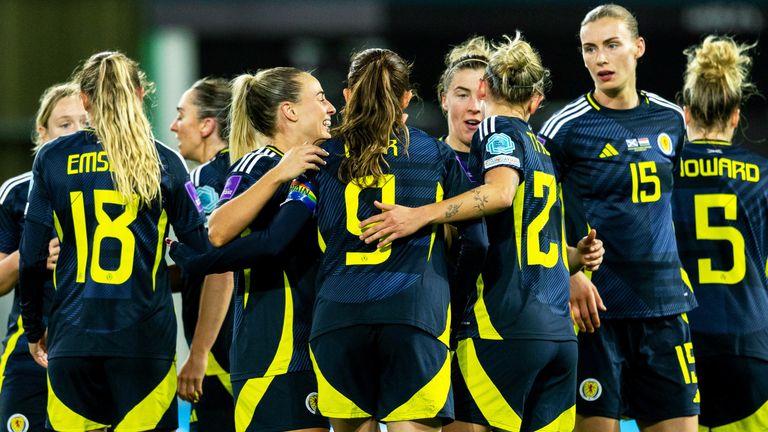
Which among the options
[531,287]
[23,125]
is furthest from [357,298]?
[23,125]

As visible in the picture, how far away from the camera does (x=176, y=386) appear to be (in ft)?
15.3

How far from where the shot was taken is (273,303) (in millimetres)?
4227

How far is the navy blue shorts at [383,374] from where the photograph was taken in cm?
387

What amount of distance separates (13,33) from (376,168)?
39.2 feet

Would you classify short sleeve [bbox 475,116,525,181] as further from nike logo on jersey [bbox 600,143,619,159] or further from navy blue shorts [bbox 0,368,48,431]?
navy blue shorts [bbox 0,368,48,431]

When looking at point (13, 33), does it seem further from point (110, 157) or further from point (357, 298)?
point (357, 298)

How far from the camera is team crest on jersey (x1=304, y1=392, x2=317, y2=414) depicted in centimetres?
420

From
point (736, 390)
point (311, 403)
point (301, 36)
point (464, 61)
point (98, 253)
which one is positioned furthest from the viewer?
point (301, 36)

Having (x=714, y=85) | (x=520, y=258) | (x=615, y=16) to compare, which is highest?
(x=615, y=16)

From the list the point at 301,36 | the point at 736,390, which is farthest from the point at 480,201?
the point at 301,36

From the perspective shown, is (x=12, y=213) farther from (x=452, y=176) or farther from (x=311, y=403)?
(x=452, y=176)

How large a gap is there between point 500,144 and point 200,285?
1948 millimetres

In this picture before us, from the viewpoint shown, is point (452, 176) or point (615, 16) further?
point (615, 16)

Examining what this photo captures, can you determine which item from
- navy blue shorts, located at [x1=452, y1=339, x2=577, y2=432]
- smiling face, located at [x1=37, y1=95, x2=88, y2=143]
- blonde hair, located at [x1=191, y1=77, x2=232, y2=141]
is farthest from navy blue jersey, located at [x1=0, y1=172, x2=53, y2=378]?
navy blue shorts, located at [x1=452, y1=339, x2=577, y2=432]
